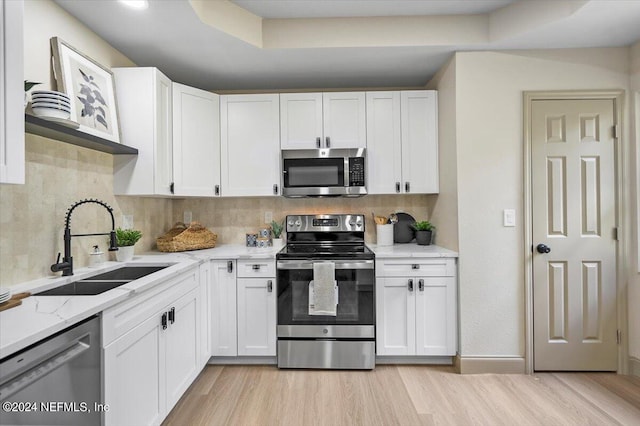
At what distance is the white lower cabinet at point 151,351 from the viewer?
1.35 metres

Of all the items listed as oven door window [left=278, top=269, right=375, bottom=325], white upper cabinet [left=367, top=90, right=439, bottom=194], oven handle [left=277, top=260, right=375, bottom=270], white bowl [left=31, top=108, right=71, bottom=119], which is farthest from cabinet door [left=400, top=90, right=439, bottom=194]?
white bowl [left=31, top=108, right=71, bottom=119]

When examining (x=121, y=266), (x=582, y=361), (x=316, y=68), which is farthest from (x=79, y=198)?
(x=582, y=361)

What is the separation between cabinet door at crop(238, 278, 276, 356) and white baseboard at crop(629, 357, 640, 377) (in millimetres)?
2616

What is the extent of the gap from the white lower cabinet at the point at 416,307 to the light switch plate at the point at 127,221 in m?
1.95

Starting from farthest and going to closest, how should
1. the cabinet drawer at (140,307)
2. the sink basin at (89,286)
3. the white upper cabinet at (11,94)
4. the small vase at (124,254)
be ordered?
the small vase at (124,254) < the sink basin at (89,286) < the cabinet drawer at (140,307) < the white upper cabinet at (11,94)

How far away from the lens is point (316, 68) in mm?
2744

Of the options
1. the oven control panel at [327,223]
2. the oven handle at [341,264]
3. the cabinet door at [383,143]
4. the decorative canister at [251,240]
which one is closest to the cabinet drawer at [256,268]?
the oven handle at [341,264]

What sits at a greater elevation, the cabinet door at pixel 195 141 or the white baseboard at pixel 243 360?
the cabinet door at pixel 195 141

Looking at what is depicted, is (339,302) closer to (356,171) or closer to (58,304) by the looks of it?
(356,171)

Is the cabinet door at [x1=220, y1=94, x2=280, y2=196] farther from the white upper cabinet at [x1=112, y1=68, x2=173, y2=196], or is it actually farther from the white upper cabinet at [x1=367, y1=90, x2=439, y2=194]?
the white upper cabinet at [x1=367, y1=90, x2=439, y2=194]

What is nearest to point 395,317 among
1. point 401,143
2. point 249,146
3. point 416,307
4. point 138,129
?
point 416,307

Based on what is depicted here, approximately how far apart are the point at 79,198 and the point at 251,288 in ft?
4.22

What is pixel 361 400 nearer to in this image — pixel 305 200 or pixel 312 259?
pixel 312 259

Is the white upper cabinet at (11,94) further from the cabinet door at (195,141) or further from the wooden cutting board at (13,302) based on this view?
the cabinet door at (195,141)
